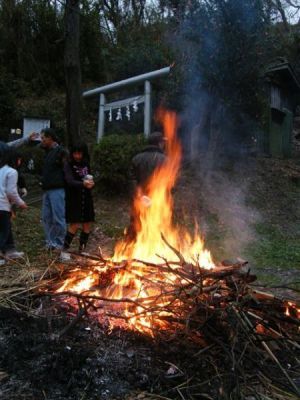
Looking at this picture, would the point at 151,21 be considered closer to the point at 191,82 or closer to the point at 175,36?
the point at 175,36

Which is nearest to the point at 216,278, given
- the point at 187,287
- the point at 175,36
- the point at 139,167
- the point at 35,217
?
the point at 187,287

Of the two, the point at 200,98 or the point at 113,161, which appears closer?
the point at 113,161

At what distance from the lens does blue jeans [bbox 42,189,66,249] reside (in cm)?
797

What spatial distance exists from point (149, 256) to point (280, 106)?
18.6 metres

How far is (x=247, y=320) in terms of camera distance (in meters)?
3.80

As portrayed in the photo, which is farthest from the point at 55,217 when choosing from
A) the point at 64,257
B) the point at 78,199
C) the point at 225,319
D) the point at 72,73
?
the point at 72,73

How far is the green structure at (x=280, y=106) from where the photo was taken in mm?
20734

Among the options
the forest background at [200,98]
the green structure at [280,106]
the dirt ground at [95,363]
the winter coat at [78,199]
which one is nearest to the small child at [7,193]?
the winter coat at [78,199]

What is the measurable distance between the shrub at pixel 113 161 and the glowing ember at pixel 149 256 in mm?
4511

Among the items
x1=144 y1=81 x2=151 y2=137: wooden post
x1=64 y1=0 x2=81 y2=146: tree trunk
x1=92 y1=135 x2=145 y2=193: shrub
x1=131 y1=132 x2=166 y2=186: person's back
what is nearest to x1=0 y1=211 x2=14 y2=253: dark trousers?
x1=131 y1=132 x2=166 y2=186: person's back

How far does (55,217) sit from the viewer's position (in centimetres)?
798

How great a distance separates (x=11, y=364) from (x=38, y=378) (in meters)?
0.34

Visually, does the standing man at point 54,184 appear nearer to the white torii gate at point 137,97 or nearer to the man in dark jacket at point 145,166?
the man in dark jacket at point 145,166

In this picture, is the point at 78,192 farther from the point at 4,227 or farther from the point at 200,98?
the point at 200,98
